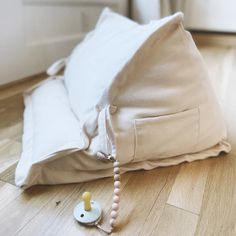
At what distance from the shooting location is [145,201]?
1.74 ft

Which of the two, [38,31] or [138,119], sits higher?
[38,31]

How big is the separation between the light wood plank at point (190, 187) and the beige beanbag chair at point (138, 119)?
30mm

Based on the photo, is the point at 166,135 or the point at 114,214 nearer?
the point at 114,214

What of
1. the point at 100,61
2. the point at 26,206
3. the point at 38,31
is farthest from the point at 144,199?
the point at 38,31

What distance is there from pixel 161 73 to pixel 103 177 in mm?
275

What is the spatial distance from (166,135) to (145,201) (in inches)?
6.4

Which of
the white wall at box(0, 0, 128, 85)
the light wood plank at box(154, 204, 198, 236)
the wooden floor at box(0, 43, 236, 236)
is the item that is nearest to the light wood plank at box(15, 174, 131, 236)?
the wooden floor at box(0, 43, 236, 236)

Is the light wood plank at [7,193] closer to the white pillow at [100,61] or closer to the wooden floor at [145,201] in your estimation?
the wooden floor at [145,201]

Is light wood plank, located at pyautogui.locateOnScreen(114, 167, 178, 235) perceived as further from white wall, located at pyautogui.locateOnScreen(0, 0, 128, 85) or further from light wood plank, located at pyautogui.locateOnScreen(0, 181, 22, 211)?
white wall, located at pyautogui.locateOnScreen(0, 0, 128, 85)

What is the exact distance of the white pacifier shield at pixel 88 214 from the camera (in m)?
0.47

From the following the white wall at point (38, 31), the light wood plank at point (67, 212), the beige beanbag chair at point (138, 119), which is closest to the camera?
the light wood plank at point (67, 212)

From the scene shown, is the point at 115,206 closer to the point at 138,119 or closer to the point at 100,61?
the point at 138,119

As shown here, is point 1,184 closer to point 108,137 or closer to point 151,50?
point 108,137

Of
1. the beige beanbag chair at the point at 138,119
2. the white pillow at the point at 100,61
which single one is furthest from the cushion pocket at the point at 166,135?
the white pillow at the point at 100,61
